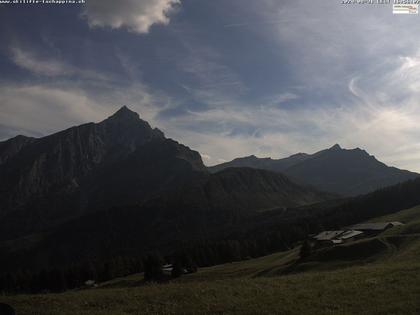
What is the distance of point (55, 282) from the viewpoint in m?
171

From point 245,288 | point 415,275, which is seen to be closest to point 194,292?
point 245,288

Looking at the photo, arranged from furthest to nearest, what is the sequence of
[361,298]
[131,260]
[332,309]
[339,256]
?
[131,260], [339,256], [361,298], [332,309]

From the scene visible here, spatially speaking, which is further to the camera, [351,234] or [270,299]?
[351,234]

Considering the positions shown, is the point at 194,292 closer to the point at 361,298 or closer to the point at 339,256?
the point at 361,298

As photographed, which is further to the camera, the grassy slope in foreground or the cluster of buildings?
the cluster of buildings

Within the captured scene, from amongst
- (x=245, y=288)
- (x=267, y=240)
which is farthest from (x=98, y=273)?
(x=245, y=288)

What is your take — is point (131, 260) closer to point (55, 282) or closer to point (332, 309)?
point (55, 282)

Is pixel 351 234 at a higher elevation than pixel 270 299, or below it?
higher

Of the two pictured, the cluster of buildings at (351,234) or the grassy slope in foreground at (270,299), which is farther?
the cluster of buildings at (351,234)

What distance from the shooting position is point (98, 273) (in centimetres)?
16362

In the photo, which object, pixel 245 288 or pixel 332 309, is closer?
pixel 332 309

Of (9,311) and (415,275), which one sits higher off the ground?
(9,311)

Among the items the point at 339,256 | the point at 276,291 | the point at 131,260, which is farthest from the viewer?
the point at 131,260

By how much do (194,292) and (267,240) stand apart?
148197mm
